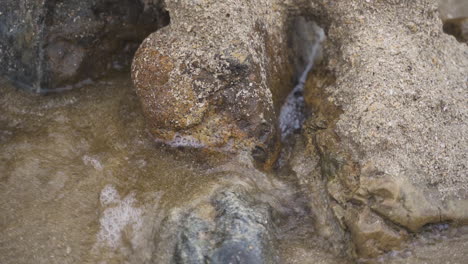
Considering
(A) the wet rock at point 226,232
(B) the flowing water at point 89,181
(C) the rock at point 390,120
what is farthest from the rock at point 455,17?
(A) the wet rock at point 226,232

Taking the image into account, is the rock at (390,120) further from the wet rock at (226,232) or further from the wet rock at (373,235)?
the wet rock at (226,232)

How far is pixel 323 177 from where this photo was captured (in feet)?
8.69

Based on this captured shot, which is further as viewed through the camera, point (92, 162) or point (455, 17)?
point (455, 17)

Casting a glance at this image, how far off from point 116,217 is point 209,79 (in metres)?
0.82

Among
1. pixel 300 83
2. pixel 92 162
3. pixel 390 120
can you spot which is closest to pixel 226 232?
pixel 92 162

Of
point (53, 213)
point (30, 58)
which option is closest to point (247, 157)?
point (53, 213)

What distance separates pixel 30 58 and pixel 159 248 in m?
1.33

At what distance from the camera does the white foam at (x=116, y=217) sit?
8.25 feet

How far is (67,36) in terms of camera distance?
2918 mm

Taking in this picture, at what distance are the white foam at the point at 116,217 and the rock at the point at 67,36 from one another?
2.59ft

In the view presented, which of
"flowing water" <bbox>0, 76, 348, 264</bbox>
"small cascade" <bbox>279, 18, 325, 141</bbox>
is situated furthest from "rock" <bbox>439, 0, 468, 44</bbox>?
"flowing water" <bbox>0, 76, 348, 264</bbox>

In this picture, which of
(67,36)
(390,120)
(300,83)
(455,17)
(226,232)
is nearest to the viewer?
(226,232)

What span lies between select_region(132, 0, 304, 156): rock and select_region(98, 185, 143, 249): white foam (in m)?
0.40

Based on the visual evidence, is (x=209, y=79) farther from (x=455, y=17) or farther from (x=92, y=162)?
(x=455, y=17)
